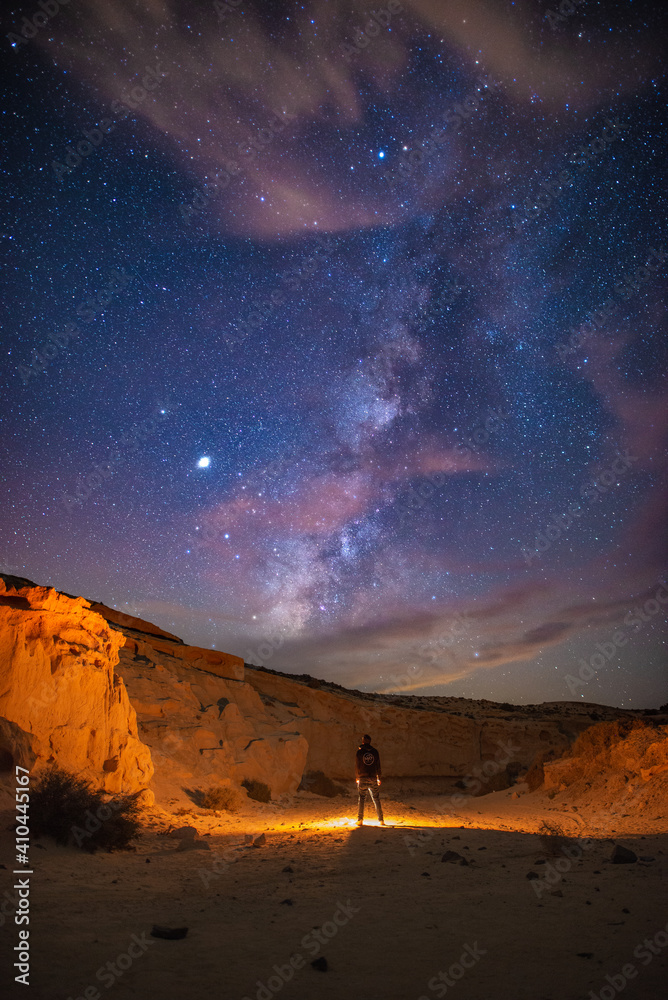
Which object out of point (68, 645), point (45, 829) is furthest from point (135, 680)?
point (45, 829)

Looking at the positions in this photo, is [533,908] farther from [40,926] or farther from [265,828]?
[265,828]

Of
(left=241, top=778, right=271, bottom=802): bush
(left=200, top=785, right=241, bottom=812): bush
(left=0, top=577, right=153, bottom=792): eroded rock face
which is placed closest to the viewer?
(left=0, top=577, right=153, bottom=792): eroded rock face

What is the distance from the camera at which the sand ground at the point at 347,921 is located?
3.83 m

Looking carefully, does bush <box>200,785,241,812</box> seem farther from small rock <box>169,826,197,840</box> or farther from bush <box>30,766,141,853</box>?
bush <box>30,766,141,853</box>

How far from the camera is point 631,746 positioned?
15852mm

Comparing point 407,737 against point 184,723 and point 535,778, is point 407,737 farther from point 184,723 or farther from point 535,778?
point 184,723

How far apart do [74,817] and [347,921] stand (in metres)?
5.15

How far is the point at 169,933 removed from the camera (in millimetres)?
4621

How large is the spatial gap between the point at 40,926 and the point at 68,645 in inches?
314

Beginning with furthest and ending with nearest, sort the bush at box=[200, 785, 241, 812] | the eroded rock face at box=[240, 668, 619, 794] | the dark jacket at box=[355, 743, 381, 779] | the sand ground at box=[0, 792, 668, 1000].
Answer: the eroded rock face at box=[240, 668, 619, 794] < the bush at box=[200, 785, 241, 812] < the dark jacket at box=[355, 743, 381, 779] < the sand ground at box=[0, 792, 668, 1000]

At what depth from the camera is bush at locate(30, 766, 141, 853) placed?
26.2 ft

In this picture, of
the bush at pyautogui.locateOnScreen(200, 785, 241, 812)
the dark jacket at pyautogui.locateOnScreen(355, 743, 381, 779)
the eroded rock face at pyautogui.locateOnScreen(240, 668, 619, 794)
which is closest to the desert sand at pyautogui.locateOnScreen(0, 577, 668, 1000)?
the bush at pyautogui.locateOnScreen(200, 785, 241, 812)

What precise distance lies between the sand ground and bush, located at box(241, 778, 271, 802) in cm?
764

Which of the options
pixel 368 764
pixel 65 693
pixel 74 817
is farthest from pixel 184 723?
pixel 74 817
